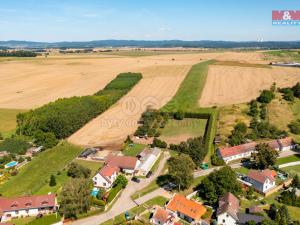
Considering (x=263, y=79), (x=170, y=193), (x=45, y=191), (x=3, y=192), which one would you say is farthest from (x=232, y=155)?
(x=263, y=79)

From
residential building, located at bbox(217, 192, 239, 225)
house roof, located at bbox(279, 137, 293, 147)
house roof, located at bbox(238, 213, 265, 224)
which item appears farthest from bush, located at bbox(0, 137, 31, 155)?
house roof, located at bbox(279, 137, 293, 147)

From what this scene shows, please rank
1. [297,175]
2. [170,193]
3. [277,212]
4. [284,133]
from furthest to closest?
[284,133] → [297,175] → [170,193] → [277,212]

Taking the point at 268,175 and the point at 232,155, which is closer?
the point at 268,175

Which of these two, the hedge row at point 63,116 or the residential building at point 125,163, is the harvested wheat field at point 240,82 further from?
the residential building at point 125,163

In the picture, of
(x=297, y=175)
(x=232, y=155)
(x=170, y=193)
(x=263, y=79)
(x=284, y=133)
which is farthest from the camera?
(x=263, y=79)

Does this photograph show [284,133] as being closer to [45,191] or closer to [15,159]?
[45,191]

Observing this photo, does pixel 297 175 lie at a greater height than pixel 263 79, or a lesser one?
lesser

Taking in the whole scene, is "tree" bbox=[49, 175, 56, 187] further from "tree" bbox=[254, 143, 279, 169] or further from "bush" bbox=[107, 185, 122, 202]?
"tree" bbox=[254, 143, 279, 169]
